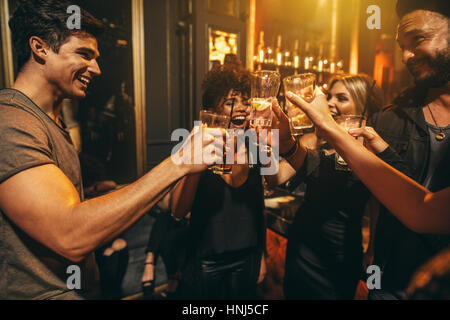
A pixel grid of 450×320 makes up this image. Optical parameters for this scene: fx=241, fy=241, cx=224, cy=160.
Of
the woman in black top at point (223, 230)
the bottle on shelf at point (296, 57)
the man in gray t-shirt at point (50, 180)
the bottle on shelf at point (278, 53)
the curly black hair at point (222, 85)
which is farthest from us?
the bottle on shelf at point (296, 57)

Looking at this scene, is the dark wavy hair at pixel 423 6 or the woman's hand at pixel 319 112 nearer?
the woman's hand at pixel 319 112

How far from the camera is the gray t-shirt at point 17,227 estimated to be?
2.87ft

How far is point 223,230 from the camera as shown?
164 centimetres

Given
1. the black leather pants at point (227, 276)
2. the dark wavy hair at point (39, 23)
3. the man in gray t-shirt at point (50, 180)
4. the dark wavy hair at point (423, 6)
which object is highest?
the dark wavy hair at point (423, 6)

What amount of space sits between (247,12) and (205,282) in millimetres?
3867

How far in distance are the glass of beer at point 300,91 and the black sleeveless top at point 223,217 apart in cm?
58

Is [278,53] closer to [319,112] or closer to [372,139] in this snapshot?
[372,139]

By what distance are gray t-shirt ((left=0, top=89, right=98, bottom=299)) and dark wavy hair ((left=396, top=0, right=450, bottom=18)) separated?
1959 mm

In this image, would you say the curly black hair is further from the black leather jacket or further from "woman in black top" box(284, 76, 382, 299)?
the black leather jacket

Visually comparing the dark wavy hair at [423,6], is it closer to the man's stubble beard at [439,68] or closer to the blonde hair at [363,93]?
the man's stubble beard at [439,68]

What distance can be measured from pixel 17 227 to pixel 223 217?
1087 mm

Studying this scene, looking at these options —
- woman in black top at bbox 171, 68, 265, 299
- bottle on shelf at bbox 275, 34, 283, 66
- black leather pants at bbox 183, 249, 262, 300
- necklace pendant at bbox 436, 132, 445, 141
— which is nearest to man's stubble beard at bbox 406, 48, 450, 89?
necklace pendant at bbox 436, 132, 445, 141

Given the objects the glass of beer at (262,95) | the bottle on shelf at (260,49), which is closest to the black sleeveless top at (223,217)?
the glass of beer at (262,95)
